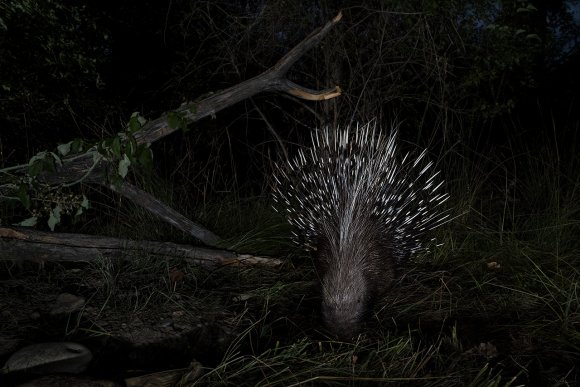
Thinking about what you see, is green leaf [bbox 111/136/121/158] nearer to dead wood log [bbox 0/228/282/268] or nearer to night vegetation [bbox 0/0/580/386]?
night vegetation [bbox 0/0/580/386]

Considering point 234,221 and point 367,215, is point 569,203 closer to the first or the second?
point 367,215

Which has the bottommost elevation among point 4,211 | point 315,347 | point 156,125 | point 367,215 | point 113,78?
point 315,347

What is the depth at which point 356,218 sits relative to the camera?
8.00 feet

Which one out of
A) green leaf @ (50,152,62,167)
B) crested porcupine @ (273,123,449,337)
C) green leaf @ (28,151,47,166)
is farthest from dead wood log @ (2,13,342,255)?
crested porcupine @ (273,123,449,337)

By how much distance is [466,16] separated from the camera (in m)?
3.52

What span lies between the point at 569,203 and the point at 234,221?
1.95 metres

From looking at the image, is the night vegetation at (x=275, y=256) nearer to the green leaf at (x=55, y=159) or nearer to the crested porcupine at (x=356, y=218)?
the green leaf at (x=55, y=159)

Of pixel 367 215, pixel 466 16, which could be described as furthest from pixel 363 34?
pixel 367 215

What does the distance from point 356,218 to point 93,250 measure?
A: 131cm

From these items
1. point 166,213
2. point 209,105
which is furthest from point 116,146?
point 166,213

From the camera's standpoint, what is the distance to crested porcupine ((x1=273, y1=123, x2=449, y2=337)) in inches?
91.1

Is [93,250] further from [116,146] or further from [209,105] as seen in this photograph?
[209,105]

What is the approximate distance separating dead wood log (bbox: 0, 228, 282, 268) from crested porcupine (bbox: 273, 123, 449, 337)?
351 mm

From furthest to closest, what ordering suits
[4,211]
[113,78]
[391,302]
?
[113,78] < [4,211] < [391,302]
